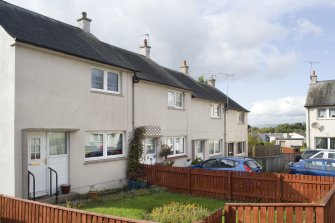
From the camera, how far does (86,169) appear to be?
1390 cm

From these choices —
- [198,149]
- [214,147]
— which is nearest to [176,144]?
[198,149]

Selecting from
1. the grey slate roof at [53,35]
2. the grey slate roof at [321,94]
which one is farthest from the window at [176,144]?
the grey slate roof at [321,94]

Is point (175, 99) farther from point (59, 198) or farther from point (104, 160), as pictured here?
point (59, 198)

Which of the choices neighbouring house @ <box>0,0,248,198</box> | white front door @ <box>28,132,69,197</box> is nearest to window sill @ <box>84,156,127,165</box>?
neighbouring house @ <box>0,0,248,198</box>

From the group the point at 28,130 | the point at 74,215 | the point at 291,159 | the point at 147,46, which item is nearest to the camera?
the point at 74,215

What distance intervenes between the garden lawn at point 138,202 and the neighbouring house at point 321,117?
23924 millimetres

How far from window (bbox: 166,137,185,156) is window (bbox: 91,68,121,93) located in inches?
244

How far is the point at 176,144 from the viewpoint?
2178cm

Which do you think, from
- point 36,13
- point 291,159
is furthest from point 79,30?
point 291,159

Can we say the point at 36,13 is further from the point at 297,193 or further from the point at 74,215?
the point at 297,193

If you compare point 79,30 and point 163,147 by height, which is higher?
point 79,30

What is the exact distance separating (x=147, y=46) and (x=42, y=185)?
52.2 ft

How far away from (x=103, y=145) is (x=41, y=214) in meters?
7.62

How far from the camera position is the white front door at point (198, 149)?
24866 millimetres
